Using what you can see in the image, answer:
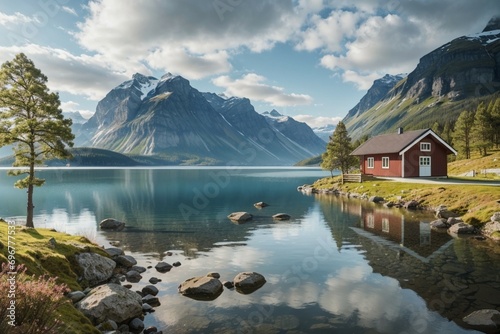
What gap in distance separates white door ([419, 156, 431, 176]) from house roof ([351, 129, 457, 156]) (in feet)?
13.8

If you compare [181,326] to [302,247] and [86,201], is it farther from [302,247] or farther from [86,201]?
[86,201]

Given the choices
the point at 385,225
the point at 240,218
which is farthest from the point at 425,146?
the point at 240,218

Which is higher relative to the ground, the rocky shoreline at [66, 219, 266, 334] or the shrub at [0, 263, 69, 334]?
the shrub at [0, 263, 69, 334]

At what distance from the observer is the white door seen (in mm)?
64188

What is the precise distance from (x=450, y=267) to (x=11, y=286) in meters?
23.2

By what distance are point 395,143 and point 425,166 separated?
24.2 feet

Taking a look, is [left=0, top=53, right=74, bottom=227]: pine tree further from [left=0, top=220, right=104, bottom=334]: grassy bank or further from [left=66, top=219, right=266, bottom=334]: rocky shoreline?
[left=66, top=219, right=266, bottom=334]: rocky shoreline

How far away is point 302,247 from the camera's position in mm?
28188

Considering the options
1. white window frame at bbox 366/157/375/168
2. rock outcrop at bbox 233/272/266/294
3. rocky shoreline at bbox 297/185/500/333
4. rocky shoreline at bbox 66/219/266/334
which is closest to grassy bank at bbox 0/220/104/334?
rocky shoreline at bbox 66/219/266/334

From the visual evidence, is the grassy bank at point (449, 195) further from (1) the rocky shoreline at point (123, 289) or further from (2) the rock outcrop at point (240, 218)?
(1) the rocky shoreline at point (123, 289)

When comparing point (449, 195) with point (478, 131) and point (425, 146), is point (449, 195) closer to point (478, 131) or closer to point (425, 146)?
point (425, 146)

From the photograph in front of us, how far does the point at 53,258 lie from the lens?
1823 centimetres

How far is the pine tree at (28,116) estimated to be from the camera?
90.3ft

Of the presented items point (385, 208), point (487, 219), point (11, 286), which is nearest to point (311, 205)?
point (385, 208)
